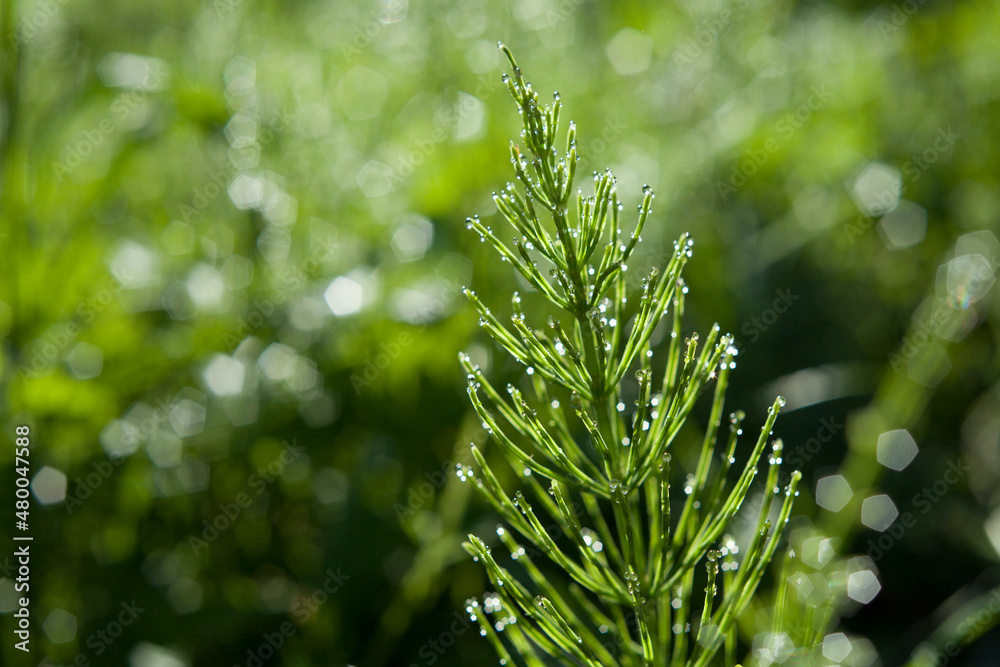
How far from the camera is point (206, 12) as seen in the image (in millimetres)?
1308

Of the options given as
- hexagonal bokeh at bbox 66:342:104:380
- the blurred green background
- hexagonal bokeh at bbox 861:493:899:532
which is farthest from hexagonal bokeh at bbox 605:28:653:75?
hexagonal bokeh at bbox 66:342:104:380

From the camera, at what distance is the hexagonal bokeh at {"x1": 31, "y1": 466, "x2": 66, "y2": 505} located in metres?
0.71

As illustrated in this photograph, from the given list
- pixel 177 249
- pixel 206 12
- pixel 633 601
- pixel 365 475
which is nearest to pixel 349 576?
pixel 365 475

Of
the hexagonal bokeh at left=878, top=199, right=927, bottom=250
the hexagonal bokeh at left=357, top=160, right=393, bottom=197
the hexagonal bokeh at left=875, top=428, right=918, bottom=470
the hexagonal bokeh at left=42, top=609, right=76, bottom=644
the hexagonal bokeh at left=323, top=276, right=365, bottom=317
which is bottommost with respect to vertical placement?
the hexagonal bokeh at left=875, top=428, right=918, bottom=470

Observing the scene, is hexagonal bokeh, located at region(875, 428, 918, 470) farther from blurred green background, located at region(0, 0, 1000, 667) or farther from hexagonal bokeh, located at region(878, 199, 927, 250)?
hexagonal bokeh, located at region(878, 199, 927, 250)

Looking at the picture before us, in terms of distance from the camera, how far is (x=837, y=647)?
24.4 inches

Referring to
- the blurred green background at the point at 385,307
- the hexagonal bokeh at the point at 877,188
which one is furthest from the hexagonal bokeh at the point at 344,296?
the hexagonal bokeh at the point at 877,188

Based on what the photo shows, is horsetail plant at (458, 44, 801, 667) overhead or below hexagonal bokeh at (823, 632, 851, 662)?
overhead

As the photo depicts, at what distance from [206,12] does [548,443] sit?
48.2 inches

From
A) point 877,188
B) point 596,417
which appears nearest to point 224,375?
point 596,417

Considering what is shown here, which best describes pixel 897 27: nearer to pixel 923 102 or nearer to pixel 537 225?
pixel 923 102

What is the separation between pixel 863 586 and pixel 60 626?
0.68 metres

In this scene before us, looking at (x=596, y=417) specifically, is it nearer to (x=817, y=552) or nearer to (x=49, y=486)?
(x=817, y=552)

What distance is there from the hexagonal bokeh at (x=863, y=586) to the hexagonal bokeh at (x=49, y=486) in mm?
692
